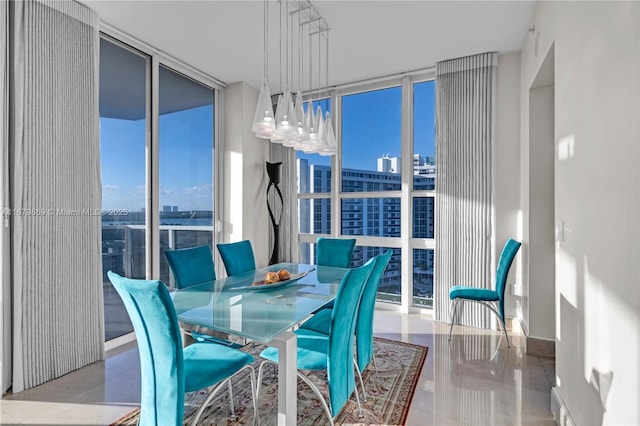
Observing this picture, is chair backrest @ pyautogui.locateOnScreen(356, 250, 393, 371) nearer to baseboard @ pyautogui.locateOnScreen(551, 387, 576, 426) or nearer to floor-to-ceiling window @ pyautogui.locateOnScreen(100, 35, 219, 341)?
baseboard @ pyautogui.locateOnScreen(551, 387, 576, 426)

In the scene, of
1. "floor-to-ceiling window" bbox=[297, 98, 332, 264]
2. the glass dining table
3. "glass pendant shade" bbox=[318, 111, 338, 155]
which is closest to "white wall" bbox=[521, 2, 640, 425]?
the glass dining table

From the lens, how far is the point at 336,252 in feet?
11.5

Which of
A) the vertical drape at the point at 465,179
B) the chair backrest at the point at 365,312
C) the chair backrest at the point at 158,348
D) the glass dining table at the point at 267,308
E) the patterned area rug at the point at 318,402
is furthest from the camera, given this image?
the vertical drape at the point at 465,179

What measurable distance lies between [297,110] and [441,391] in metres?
2.34

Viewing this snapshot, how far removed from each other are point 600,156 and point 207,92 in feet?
14.2

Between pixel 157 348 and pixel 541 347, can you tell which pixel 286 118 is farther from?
pixel 541 347

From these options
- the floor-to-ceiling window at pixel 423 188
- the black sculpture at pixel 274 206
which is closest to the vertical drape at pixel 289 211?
the black sculpture at pixel 274 206

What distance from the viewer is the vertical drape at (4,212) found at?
7.55 feet

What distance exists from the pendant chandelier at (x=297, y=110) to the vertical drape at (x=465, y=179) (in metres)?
1.55

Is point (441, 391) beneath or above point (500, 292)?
beneath

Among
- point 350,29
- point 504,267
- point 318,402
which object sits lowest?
point 318,402

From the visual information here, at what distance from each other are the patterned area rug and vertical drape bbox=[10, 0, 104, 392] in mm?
1036

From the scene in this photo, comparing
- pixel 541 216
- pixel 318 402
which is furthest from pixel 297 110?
pixel 541 216

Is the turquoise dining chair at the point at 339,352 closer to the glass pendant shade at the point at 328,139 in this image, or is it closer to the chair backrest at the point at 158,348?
the chair backrest at the point at 158,348
